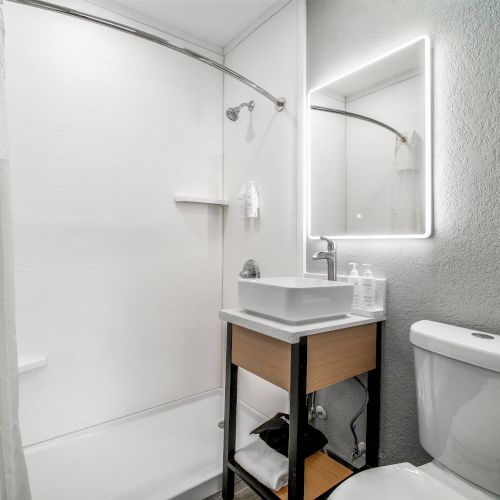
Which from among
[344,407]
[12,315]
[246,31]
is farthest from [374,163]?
[12,315]

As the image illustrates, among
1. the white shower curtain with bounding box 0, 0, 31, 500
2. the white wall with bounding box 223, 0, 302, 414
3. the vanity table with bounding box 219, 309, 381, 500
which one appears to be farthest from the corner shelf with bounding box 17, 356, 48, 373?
the white wall with bounding box 223, 0, 302, 414

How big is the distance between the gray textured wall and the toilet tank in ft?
0.55

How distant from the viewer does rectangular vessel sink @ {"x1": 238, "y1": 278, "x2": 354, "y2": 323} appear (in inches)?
45.4

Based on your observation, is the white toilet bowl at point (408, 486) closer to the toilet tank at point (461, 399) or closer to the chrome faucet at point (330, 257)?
the toilet tank at point (461, 399)

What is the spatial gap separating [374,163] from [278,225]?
0.62 m

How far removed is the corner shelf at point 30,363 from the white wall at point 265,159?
3.58 ft

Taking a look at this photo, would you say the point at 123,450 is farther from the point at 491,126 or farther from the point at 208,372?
the point at 491,126

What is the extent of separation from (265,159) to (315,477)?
A: 5.10 ft

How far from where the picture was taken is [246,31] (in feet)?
6.80

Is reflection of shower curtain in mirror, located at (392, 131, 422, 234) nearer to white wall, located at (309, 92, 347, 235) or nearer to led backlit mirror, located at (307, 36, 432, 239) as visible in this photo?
led backlit mirror, located at (307, 36, 432, 239)

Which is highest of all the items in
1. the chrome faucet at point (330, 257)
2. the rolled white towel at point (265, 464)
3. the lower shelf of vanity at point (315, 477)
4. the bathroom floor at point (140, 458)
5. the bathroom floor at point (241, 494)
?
the chrome faucet at point (330, 257)

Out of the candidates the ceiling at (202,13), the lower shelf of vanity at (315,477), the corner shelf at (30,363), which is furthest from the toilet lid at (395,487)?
the ceiling at (202,13)

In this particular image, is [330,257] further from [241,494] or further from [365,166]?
[241,494]

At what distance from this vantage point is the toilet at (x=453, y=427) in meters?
0.90
